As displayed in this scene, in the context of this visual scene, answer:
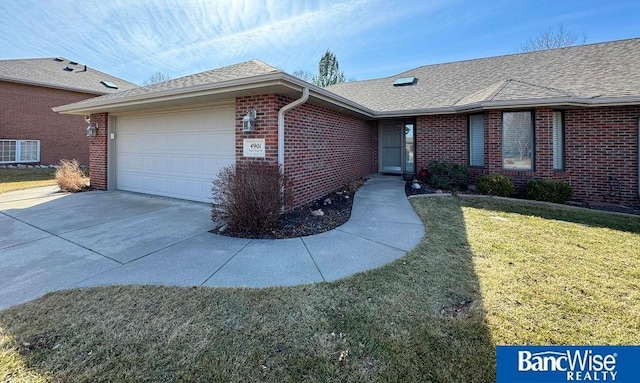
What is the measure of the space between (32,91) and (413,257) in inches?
842

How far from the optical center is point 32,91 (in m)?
15.9

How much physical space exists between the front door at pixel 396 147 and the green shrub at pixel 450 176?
2209mm

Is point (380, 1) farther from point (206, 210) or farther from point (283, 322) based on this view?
point (283, 322)

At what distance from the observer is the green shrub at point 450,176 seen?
962cm

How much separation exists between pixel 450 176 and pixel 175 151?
853 centimetres

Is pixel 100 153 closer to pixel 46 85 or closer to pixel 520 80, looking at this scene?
pixel 46 85

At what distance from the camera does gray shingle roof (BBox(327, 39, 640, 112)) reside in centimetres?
850

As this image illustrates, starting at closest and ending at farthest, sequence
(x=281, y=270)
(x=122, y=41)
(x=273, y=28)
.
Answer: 1. (x=281, y=270)
2. (x=273, y=28)
3. (x=122, y=41)

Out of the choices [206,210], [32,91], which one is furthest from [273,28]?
[32,91]

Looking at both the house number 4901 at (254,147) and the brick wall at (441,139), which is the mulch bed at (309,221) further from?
the brick wall at (441,139)

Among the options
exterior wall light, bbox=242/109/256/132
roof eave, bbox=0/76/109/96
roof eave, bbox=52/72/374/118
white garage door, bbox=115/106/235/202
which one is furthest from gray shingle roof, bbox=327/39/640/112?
roof eave, bbox=0/76/109/96

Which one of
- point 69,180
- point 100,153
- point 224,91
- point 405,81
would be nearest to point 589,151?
point 405,81

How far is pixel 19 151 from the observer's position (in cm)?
1561

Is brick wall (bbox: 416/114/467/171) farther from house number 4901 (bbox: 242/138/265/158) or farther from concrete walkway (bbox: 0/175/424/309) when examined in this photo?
house number 4901 (bbox: 242/138/265/158)
